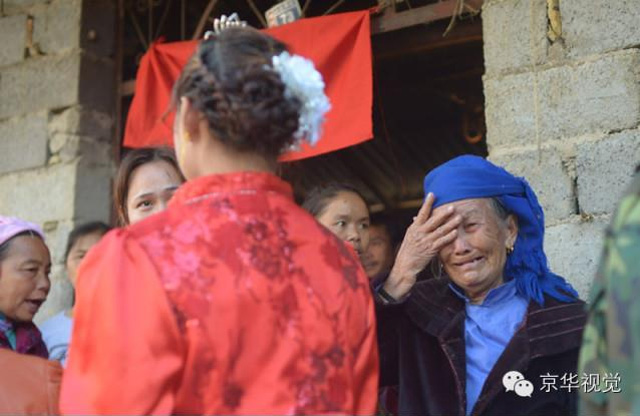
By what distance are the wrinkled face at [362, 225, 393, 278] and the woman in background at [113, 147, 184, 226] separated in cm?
152

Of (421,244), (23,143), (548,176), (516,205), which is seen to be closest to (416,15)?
(548,176)

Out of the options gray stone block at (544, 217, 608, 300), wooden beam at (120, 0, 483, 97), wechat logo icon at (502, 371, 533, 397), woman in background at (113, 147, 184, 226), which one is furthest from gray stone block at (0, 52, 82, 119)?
wechat logo icon at (502, 371, 533, 397)

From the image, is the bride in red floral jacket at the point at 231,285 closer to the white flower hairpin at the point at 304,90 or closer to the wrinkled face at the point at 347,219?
the white flower hairpin at the point at 304,90

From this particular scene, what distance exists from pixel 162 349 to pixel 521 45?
7.91 feet

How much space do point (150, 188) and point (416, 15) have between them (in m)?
1.72

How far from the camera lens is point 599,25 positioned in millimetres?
3346

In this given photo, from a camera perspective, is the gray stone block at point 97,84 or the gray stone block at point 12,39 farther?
the gray stone block at point 12,39

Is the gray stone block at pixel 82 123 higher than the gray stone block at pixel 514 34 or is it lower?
lower

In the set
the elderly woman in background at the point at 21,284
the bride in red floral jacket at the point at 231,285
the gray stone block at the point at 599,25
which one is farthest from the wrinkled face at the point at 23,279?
the gray stone block at the point at 599,25

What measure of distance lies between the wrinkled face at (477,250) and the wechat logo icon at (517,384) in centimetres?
31

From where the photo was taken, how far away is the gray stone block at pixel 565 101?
10.7ft

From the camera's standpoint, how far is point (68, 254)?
13.5ft

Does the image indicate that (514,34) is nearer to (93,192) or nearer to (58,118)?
(93,192)

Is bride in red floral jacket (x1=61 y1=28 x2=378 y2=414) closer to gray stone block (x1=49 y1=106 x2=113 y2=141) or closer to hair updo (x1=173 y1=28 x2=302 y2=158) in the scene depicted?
hair updo (x1=173 y1=28 x2=302 y2=158)
